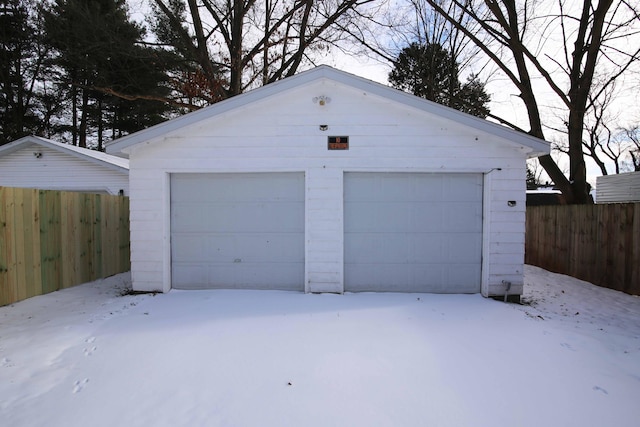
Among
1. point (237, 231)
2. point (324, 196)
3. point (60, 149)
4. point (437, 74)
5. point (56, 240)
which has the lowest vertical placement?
point (56, 240)

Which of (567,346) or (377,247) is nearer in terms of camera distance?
(567,346)

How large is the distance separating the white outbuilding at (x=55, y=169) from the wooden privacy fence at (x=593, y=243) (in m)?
10.7

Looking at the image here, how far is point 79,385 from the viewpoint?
8.73 feet

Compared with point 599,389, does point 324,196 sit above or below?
above

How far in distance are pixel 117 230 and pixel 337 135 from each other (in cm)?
490

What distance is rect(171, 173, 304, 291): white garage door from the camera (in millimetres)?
5355

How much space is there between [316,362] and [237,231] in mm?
2862

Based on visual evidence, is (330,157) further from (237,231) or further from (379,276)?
(379,276)

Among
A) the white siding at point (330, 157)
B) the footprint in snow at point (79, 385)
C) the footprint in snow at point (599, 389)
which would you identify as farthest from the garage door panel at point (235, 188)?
the footprint in snow at point (599, 389)

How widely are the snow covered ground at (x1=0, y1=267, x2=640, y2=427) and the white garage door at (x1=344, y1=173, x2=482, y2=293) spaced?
1.61 feet

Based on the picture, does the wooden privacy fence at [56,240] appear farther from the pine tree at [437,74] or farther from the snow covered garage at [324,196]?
the pine tree at [437,74]

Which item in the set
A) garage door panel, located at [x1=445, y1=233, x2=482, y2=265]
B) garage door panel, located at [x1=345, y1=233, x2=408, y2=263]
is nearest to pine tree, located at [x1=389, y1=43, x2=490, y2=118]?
garage door panel, located at [x1=445, y1=233, x2=482, y2=265]

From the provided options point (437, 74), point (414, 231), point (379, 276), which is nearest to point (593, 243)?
point (414, 231)

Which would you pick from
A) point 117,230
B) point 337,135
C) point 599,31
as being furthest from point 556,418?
point 599,31
